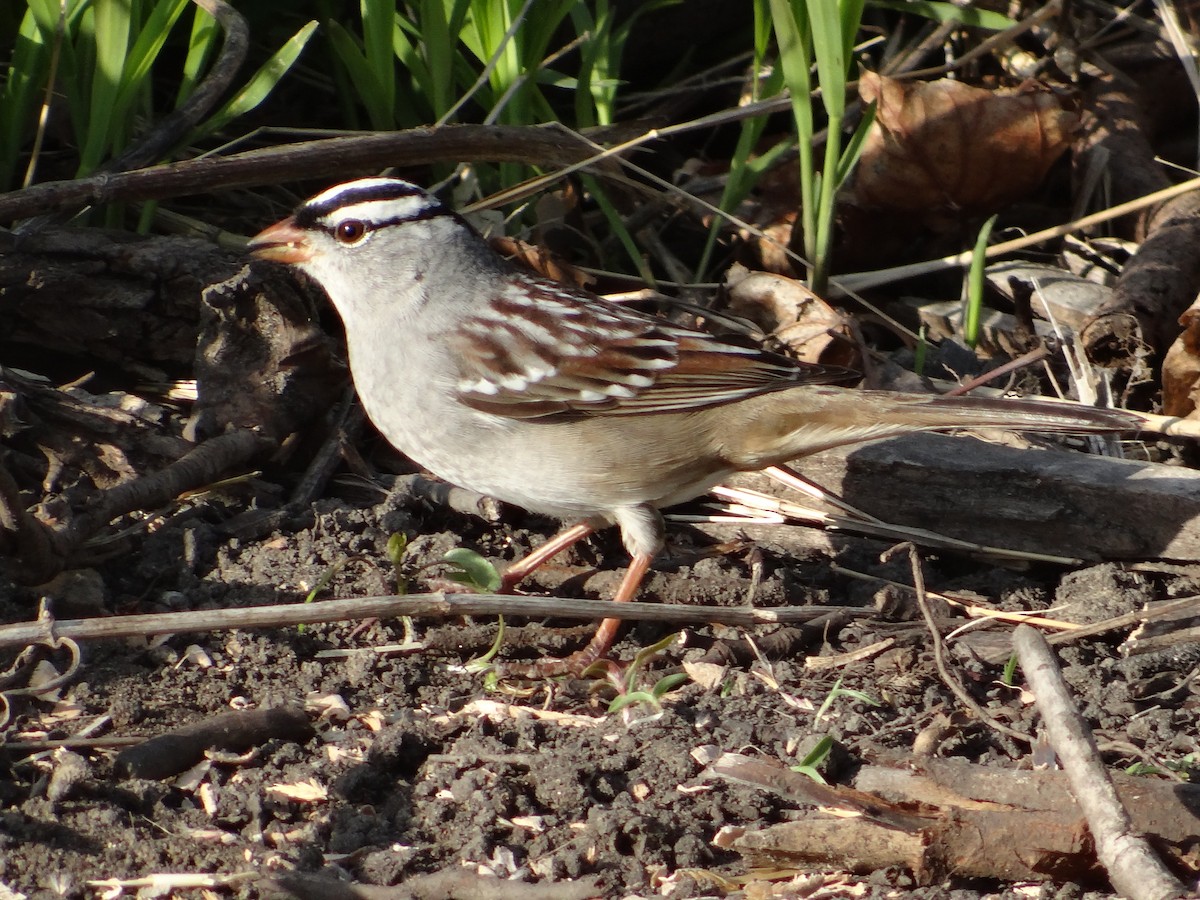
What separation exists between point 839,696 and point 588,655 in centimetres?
68

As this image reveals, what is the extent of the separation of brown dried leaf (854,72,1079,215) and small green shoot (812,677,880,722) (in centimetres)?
258

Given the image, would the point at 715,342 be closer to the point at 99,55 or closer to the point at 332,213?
the point at 332,213

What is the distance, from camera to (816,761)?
2.96 m

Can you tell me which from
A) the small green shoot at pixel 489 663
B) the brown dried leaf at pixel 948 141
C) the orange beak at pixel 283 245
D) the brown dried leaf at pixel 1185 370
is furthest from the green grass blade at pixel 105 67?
the brown dried leaf at pixel 1185 370

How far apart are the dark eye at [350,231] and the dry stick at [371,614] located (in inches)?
60.2

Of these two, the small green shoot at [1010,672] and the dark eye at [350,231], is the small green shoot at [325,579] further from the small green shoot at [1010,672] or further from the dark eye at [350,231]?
the small green shoot at [1010,672]

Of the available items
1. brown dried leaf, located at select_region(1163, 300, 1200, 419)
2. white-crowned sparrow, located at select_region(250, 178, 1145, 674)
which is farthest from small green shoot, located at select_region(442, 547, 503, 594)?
brown dried leaf, located at select_region(1163, 300, 1200, 419)

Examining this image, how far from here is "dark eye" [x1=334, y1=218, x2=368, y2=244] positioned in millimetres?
4314

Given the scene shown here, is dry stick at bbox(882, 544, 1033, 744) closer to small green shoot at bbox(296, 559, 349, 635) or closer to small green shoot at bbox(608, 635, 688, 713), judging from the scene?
small green shoot at bbox(608, 635, 688, 713)

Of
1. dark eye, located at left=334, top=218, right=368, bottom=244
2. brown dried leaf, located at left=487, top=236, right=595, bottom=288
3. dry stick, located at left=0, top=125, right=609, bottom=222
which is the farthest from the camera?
brown dried leaf, located at left=487, top=236, right=595, bottom=288

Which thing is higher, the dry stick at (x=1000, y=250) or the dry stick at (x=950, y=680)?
the dry stick at (x=1000, y=250)

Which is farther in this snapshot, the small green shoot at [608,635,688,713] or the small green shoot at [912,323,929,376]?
the small green shoot at [912,323,929,376]

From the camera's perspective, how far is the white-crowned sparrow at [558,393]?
4008mm

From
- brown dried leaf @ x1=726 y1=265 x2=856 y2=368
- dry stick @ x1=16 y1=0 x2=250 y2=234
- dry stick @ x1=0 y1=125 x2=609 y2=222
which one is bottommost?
brown dried leaf @ x1=726 y1=265 x2=856 y2=368
